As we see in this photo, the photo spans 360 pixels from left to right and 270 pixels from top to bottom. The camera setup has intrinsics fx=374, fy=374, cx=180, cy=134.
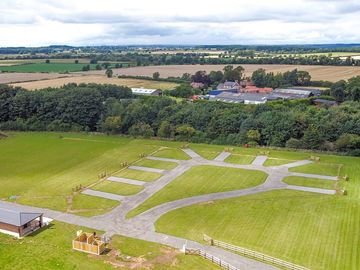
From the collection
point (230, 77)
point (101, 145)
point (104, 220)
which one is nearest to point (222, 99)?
point (230, 77)

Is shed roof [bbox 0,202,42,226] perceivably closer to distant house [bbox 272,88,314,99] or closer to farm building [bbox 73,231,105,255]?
farm building [bbox 73,231,105,255]

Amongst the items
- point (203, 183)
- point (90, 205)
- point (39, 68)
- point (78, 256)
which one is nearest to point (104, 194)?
point (90, 205)

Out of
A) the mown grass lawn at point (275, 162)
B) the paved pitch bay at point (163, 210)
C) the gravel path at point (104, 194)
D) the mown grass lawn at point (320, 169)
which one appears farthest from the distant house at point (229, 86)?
the gravel path at point (104, 194)

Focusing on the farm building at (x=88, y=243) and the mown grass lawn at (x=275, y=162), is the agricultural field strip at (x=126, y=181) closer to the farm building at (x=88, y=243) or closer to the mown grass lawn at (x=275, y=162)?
the farm building at (x=88, y=243)

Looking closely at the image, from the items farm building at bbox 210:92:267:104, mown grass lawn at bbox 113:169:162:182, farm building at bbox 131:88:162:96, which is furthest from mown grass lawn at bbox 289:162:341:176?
farm building at bbox 131:88:162:96

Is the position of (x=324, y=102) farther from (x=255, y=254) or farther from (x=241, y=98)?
(x=255, y=254)

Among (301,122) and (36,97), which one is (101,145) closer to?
(36,97)
